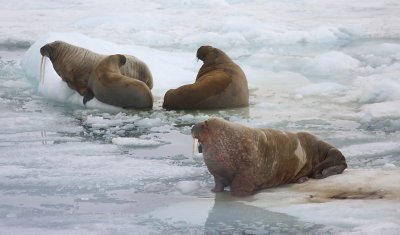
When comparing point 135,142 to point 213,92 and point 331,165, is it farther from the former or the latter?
point 331,165

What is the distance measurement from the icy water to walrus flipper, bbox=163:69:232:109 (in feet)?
0.46

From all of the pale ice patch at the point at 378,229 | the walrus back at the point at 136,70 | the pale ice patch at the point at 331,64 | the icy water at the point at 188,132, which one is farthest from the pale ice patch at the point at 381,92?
the pale ice patch at the point at 378,229

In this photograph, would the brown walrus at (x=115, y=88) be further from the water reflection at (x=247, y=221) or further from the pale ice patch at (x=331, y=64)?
the water reflection at (x=247, y=221)

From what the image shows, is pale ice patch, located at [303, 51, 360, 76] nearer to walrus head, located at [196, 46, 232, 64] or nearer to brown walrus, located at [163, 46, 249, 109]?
walrus head, located at [196, 46, 232, 64]

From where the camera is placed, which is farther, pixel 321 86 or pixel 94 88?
pixel 321 86

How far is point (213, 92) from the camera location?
732 cm

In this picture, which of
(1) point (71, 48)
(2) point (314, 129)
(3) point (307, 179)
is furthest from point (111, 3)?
(3) point (307, 179)

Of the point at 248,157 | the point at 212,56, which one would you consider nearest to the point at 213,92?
the point at 212,56

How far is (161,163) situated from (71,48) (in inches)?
153

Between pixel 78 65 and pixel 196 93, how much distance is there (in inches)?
72.1

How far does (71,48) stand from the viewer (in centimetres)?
841

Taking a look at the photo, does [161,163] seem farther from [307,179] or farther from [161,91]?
[161,91]

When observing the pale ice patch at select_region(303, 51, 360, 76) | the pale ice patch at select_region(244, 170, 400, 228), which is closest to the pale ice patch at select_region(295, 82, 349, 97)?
the pale ice patch at select_region(303, 51, 360, 76)

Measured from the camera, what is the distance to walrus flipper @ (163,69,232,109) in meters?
7.28
